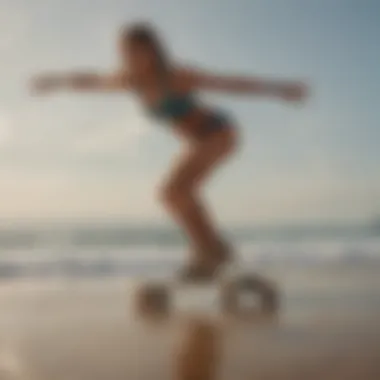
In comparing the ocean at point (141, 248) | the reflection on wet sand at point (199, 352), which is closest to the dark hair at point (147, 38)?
the ocean at point (141, 248)

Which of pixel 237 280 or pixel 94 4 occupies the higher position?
pixel 94 4

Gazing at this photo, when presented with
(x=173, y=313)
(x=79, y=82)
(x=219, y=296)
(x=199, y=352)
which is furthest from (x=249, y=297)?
(x=79, y=82)

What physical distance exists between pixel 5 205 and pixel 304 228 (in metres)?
1.05

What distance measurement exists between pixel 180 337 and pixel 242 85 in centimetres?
82

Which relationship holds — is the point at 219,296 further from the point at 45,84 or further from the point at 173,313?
the point at 45,84

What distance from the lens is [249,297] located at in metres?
2.44

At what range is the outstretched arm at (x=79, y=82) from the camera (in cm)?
242

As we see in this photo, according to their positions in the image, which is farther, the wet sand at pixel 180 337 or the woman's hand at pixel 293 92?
the woman's hand at pixel 293 92

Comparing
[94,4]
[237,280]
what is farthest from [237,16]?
[237,280]

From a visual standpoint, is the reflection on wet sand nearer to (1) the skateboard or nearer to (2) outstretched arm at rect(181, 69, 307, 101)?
(1) the skateboard

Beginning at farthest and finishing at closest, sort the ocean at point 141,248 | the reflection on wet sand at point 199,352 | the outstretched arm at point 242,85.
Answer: the ocean at point 141,248 → the outstretched arm at point 242,85 → the reflection on wet sand at point 199,352

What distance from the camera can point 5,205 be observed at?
247 cm

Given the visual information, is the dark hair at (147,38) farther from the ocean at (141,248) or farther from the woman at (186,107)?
the ocean at (141,248)

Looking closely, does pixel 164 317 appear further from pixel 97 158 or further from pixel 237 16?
pixel 237 16
